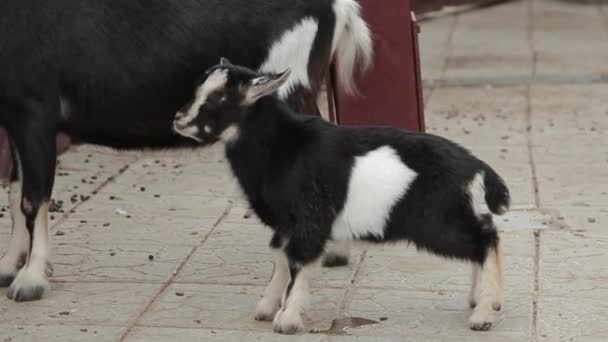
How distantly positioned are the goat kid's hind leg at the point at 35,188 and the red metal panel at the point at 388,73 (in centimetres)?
197

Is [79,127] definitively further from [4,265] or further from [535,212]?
[535,212]

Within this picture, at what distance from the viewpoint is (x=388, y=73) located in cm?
734

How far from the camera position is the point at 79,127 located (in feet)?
19.7

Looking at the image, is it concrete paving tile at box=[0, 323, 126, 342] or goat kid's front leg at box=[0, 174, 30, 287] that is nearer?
concrete paving tile at box=[0, 323, 126, 342]

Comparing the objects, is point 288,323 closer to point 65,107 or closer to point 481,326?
point 481,326

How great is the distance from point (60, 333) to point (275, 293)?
0.88 m

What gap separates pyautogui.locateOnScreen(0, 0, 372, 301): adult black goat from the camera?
5.76 metres

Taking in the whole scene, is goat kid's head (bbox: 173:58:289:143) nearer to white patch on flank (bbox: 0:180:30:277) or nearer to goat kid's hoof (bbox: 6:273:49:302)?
goat kid's hoof (bbox: 6:273:49:302)

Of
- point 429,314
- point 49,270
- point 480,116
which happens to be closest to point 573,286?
point 429,314

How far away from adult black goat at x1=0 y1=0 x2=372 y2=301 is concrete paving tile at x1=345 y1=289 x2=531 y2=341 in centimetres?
95

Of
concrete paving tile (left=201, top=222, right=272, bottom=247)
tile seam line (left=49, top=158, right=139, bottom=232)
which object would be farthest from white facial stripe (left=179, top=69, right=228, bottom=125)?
tile seam line (left=49, top=158, right=139, bottom=232)

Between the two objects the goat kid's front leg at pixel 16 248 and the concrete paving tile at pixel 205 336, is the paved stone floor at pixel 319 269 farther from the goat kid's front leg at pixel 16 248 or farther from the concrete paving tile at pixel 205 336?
the goat kid's front leg at pixel 16 248

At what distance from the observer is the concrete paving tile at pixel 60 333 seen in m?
5.17

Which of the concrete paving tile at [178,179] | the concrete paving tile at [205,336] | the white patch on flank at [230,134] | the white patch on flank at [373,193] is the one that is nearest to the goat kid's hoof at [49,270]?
the concrete paving tile at [205,336]
